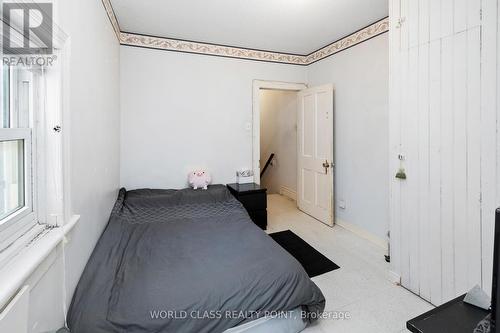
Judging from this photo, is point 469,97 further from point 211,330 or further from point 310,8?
point 211,330

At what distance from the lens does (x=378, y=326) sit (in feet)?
5.49

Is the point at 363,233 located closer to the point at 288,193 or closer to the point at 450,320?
the point at 288,193

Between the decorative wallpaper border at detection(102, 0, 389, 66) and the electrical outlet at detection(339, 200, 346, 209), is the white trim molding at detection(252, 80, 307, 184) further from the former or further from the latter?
the electrical outlet at detection(339, 200, 346, 209)

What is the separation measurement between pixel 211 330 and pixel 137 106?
2.76 m

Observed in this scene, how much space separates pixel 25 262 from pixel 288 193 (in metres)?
4.53

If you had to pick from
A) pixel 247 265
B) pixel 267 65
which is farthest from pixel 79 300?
pixel 267 65

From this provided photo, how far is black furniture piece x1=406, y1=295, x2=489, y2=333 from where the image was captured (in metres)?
0.91

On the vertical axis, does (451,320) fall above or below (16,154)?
below

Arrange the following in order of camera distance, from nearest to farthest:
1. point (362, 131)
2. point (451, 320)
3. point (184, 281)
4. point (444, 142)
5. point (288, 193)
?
point (451, 320) < point (184, 281) < point (444, 142) < point (362, 131) < point (288, 193)

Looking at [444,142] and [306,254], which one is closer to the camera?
[444,142]

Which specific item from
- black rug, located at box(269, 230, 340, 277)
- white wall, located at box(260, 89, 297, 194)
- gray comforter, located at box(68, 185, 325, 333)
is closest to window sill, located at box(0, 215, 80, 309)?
gray comforter, located at box(68, 185, 325, 333)

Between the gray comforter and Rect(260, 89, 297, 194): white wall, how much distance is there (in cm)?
289

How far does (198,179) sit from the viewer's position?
333cm

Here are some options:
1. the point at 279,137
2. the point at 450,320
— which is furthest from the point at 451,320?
the point at 279,137
